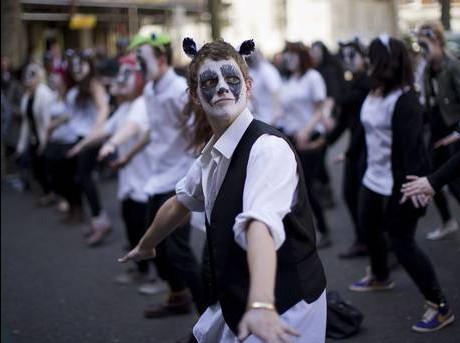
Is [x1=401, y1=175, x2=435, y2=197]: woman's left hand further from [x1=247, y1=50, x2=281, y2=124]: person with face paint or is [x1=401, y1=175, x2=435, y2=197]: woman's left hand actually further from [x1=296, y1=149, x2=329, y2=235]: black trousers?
[x1=247, y1=50, x2=281, y2=124]: person with face paint

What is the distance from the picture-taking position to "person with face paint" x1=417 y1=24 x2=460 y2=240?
19.2ft

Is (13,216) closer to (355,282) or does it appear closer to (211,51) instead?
(355,282)

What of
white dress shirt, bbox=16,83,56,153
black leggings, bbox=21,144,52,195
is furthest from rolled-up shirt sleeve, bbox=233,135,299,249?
black leggings, bbox=21,144,52,195

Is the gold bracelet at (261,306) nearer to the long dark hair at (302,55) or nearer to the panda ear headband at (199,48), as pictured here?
the panda ear headband at (199,48)

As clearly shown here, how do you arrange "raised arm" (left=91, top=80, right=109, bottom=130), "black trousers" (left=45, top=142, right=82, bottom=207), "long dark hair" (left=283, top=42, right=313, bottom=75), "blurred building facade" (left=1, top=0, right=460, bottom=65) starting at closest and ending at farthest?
"long dark hair" (left=283, top=42, right=313, bottom=75) < "raised arm" (left=91, top=80, right=109, bottom=130) < "black trousers" (left=45, top=142, right=82, bottom=207) < "blurred building facade" (left=1, top=0, right=460, bottom=65)

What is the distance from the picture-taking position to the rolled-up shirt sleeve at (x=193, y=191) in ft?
10.4

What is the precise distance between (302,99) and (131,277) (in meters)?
2.62

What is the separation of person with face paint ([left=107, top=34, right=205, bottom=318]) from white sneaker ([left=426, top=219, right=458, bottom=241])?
8.70ft

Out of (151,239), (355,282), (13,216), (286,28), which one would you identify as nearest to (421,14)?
(286,28)

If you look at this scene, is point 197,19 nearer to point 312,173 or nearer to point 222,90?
point 312,173

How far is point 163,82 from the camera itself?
18.1 feet

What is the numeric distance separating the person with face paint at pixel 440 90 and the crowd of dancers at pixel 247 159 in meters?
0.01

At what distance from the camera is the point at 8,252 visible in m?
8.34

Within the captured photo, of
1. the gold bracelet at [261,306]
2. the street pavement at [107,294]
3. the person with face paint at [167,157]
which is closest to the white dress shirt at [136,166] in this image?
the person with face paint at [167,157]
